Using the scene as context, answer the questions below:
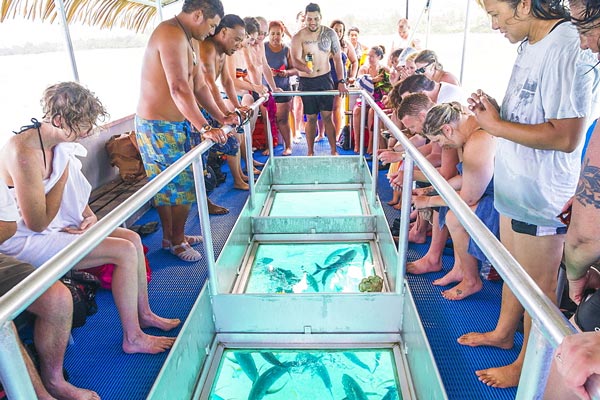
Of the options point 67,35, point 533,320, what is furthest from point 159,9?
point 533,320

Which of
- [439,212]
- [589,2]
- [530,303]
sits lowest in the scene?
[439,212]

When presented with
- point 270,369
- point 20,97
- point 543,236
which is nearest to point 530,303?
point 543,236

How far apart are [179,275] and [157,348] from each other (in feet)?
2.43

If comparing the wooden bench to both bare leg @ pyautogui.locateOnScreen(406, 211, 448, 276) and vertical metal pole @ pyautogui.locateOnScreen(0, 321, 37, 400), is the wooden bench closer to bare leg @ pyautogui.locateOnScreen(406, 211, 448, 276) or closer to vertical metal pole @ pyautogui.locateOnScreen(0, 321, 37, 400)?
bare leg @ pyautogui.locateOnScreen(406, 211, 448, 276)

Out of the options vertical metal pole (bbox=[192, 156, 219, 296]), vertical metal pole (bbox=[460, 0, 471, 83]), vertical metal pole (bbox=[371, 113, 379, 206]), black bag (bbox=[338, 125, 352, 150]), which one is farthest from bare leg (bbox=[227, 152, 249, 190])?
vertical metal pole (bbox=[460, 0, 471, 83])

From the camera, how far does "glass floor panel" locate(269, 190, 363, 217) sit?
4027mm

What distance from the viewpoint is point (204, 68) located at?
3059mm

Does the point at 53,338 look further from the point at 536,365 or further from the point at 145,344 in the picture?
the point at 536,365

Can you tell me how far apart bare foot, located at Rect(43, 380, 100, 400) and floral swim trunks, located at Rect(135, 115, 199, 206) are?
128cm

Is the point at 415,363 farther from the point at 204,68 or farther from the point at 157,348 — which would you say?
the point at 204,68

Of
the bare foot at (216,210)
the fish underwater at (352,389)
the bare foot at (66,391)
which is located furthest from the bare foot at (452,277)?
the bare foot at (216,210)

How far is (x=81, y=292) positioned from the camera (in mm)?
1878

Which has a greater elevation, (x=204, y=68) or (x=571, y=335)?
(x=204, y=68)

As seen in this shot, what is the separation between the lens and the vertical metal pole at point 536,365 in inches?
28.5
